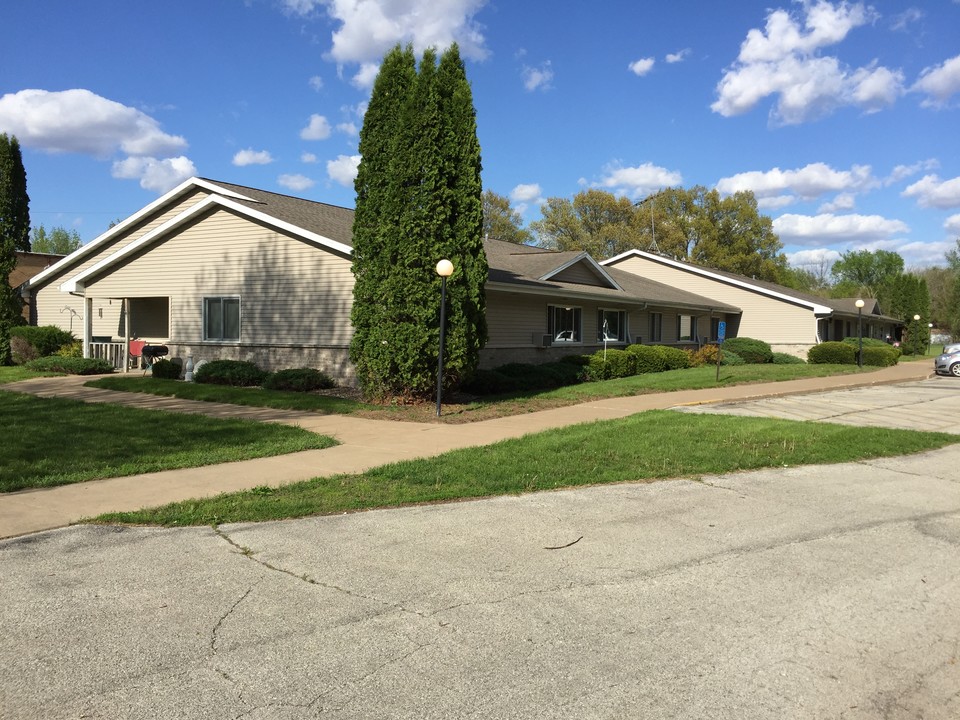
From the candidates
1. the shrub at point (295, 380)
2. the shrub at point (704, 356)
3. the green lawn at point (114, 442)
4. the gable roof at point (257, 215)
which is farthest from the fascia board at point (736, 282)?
the green lawn at point (114, 442)

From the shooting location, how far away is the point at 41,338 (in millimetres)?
22984

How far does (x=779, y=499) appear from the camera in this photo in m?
7.32

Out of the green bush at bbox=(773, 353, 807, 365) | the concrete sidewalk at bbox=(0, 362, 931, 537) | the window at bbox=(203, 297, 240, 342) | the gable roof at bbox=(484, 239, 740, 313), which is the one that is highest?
the gable roof at bbox=(484, 239, 740, 313)

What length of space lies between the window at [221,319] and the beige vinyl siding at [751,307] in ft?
73.4

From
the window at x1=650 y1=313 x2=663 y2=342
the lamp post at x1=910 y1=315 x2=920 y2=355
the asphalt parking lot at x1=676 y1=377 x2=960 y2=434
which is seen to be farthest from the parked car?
the lamp post at x1=910 y1=315 x2=920 y2=355

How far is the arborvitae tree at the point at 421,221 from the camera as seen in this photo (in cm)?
1384

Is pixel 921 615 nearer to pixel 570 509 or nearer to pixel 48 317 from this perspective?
pixel 570 509

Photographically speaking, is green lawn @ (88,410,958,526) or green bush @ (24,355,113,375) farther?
green bush @ (24,355,113,375)

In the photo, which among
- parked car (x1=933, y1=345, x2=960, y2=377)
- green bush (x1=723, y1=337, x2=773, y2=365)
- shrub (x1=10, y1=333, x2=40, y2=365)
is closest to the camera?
shrub (x1=10, y1=333, x2=40, y2=365)

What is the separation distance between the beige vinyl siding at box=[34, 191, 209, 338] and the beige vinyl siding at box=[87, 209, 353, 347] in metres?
2.55

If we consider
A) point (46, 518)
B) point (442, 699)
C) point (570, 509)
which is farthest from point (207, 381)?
point (442, 699)

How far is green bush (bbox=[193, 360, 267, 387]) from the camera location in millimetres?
17156

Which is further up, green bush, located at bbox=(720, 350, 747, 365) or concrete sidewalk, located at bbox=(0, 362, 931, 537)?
green bush, located at bbox=(720, 350, 747, 365)

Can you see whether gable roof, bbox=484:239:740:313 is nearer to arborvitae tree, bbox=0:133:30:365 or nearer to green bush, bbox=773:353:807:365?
green bush, bbox=773:353:807:365
